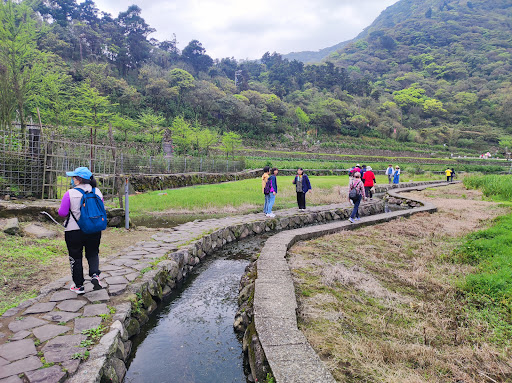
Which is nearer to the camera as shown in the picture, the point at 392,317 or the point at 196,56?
the point at 392,317

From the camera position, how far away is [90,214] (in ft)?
12.6

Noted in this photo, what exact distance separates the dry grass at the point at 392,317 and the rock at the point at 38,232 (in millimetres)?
5088

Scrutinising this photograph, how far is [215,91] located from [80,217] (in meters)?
55.6

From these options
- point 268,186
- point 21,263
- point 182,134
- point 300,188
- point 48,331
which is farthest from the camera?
point 182,134

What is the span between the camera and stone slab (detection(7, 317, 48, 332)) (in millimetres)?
3068

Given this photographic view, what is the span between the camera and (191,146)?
111 feet

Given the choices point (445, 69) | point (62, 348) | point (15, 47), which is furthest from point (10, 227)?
point (445, 69)

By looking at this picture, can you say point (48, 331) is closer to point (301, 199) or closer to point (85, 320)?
point (85, 320)

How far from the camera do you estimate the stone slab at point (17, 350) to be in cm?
260

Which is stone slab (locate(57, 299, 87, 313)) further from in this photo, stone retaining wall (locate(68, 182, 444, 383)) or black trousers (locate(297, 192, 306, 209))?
black trousers (locate(297, 192, 306, 209))

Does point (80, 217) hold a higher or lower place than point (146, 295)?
higher

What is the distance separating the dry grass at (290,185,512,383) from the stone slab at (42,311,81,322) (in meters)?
2.59

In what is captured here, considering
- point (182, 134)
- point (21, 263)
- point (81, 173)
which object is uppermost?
point (182, 134)

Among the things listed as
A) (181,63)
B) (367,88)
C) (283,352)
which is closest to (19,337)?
(283,352)
